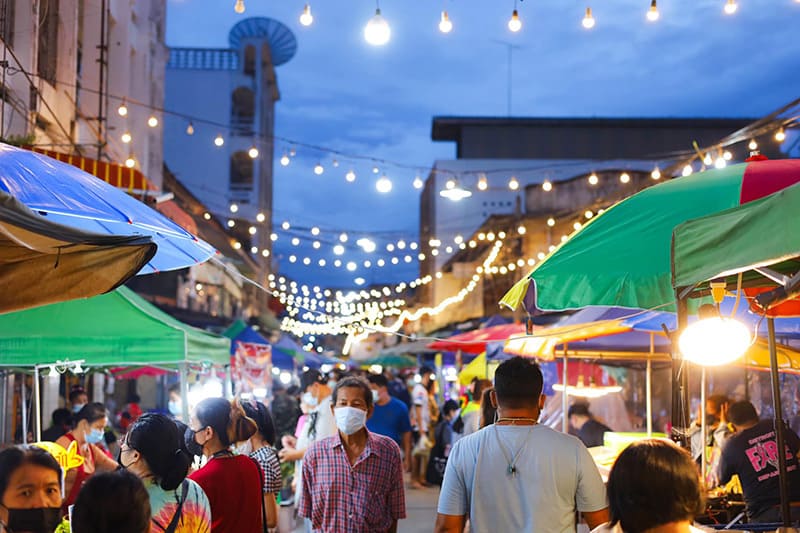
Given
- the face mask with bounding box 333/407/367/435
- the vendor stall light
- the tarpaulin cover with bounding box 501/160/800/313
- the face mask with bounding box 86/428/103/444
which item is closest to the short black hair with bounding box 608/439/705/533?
the vendor stall light

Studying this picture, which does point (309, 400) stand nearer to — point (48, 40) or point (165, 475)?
point (165, 475)

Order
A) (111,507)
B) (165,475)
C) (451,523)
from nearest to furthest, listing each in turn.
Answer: (111,507) < (165,475) < (451,523)

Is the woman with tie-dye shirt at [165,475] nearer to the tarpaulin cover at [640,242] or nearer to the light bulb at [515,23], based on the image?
the tarpaulin cover at [640,242]

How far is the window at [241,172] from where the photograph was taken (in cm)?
6412

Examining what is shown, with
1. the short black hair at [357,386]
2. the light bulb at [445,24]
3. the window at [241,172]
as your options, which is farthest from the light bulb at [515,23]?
the window at [241,172]

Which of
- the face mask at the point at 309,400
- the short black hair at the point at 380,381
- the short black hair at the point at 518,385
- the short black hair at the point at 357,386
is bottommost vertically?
the face mask at the point at 309,400

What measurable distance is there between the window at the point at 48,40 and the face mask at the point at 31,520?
1466cm

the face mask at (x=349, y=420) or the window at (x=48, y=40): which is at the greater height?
the window at (x=48, y=40)

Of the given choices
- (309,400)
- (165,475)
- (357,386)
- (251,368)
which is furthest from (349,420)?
(251,368)

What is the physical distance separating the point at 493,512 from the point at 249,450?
289cm

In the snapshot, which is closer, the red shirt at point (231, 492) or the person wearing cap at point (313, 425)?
the red shirt at point (231, 492)

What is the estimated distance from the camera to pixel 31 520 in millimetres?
3121

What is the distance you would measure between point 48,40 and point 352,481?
1466cm

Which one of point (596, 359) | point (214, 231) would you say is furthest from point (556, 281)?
point (214, 231)
